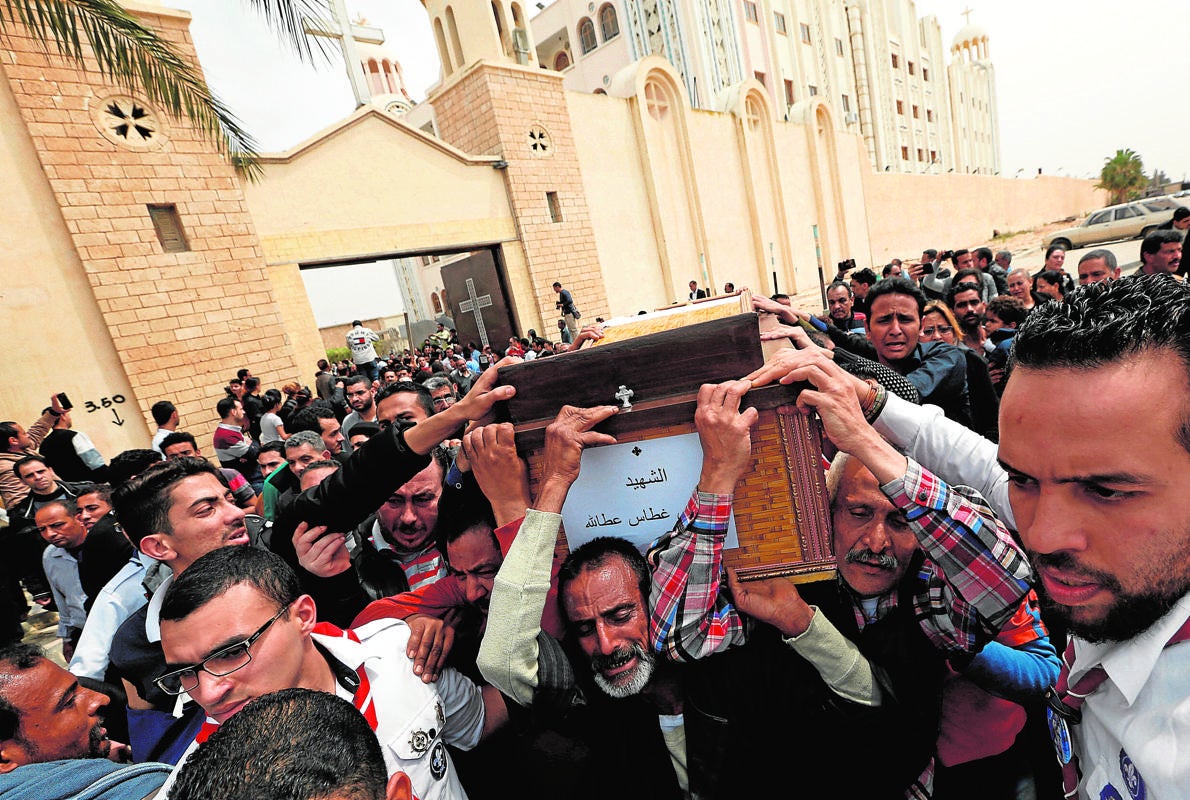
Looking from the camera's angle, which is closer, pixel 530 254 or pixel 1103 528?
pixel 1103 528

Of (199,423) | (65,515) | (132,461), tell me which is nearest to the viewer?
(65,515)

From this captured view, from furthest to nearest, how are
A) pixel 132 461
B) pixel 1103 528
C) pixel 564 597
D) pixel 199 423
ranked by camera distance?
1. pixel 199 423
2. pixel 132 461
3. pixel 564 597
4. pixel 1103 528

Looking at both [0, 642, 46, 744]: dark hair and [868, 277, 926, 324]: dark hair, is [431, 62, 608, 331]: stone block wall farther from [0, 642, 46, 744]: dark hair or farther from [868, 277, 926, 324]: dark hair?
[0, 642, 46, 744]: dark hair

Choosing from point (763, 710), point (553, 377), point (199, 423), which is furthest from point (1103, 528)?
point (199, 423)

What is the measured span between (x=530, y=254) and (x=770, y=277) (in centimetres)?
1143

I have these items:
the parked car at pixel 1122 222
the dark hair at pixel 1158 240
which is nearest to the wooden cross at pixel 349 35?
the dark hair at pixel 1158 240

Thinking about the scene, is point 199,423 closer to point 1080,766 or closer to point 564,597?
point 564,597

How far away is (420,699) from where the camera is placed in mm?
1538

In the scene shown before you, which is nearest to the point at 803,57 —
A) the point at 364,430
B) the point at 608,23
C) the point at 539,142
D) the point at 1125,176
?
the point at 608,23

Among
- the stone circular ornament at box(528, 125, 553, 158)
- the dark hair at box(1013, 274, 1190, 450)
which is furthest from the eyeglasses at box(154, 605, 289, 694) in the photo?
the stone circular ornament at box(528, 125, 553, 158)

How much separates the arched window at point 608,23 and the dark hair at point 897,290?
86.0 feet

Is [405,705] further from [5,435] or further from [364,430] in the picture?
[5,435]

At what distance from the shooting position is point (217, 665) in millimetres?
1373

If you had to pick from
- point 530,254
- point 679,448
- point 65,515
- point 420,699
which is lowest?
point 420,699
